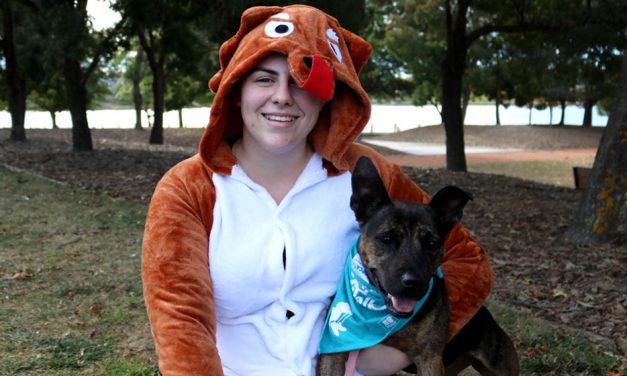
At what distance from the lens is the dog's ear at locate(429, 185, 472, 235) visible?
8.99 feet

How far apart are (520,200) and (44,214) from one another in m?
7.41

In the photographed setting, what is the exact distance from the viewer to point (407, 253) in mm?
2594

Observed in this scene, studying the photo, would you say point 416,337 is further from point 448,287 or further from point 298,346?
point 298,346

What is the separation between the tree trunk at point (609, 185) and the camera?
770cm

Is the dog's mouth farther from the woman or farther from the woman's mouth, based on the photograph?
the woman's mouth

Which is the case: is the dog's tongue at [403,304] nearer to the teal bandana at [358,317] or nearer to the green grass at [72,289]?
the teal bandana at [358,317]

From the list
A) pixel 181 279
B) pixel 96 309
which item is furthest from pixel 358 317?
pixel 96 309

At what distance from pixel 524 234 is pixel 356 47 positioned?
6.14 m

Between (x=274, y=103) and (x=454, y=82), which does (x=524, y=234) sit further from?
(x=454, y=82)

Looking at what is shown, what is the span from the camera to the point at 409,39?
33.6 m

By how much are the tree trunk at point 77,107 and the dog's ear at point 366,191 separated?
609 inches

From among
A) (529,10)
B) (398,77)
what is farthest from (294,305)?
(398,77)

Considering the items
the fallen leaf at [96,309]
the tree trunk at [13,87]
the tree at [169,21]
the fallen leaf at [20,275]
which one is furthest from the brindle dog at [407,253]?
the tree trunk at [13,87]

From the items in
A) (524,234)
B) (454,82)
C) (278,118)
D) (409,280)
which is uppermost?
(454,82)
